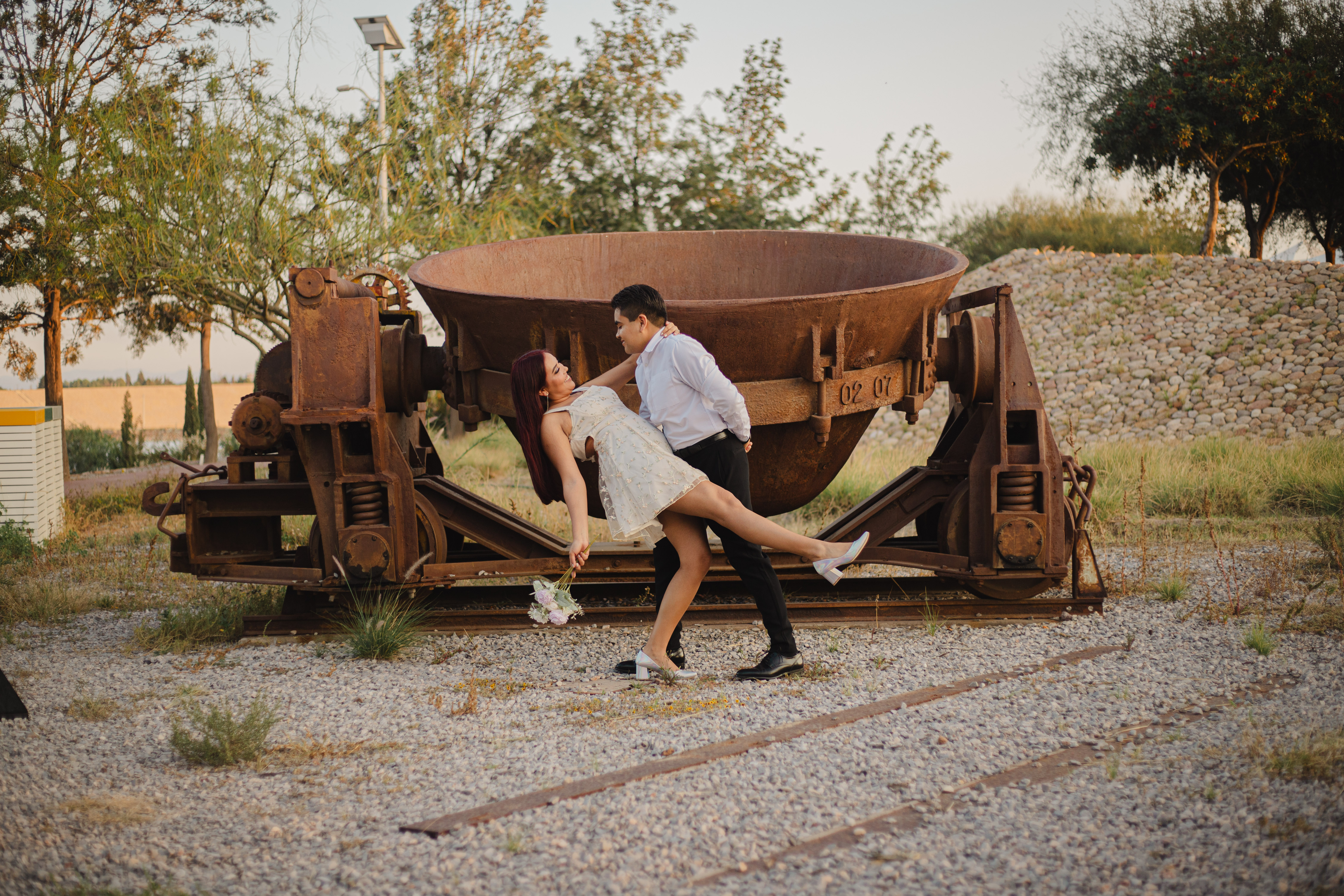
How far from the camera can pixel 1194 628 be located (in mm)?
5289

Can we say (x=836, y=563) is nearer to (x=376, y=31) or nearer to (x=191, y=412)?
(x=376, y=31)

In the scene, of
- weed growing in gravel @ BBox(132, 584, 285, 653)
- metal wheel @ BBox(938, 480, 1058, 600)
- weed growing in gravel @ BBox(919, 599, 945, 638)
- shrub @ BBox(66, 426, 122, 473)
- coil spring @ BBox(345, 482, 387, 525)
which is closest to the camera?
coil spring @ BBox(345, 482, 387, 525)

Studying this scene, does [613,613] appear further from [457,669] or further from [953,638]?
[953,638]

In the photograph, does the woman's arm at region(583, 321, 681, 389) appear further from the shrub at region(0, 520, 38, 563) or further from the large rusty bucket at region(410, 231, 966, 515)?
the shrub at region(0, 520, 38, 563)

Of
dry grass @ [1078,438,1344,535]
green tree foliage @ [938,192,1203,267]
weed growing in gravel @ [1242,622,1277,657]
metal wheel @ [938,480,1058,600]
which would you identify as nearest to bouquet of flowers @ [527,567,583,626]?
metal wheel @ [938,480,1058,600]

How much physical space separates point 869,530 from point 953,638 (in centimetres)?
79

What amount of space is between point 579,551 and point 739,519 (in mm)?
717

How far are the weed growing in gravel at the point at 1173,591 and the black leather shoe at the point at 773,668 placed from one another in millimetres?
2621

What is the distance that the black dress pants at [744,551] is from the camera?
450cm

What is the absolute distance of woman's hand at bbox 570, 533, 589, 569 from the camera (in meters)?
4.15

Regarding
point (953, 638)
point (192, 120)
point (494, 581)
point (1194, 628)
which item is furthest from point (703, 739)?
point (192, 120)

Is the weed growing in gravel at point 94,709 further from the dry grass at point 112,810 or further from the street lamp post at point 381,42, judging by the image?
the street lamp post at point 381,42

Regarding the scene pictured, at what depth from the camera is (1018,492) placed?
18.0ft

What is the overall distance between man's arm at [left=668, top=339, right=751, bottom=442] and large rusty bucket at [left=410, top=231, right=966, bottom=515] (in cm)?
49
